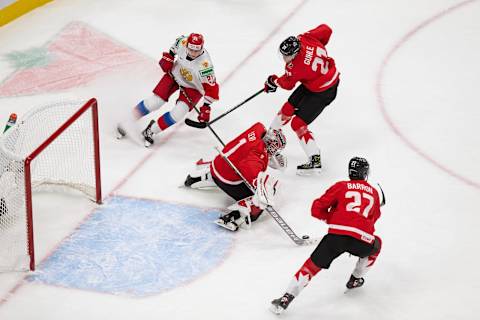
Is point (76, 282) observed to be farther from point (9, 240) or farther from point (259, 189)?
point (259, 189)

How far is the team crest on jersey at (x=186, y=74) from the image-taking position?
20.4 feet

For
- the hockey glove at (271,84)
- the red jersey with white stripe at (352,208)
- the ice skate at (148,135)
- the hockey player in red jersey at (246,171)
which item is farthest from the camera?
the ice skate at (148,135)

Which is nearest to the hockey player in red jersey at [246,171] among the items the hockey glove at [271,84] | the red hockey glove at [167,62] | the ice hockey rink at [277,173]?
the ice hockey rink at [277,173]

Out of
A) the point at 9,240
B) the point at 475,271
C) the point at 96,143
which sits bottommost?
the point at 9,240

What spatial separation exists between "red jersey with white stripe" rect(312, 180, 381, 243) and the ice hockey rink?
523 millimetres

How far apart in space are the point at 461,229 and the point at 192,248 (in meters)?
1.58

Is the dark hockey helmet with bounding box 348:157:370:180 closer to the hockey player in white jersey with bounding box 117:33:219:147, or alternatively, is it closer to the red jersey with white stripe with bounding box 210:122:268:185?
the red jersey with white stripe with bounding box 210:122:268:185

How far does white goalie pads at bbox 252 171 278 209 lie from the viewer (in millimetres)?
5371

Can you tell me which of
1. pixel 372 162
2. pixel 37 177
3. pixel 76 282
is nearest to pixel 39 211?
pixel 37 177

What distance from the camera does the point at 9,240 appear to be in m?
5.22

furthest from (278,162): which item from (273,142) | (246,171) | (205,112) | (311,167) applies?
(205,112)

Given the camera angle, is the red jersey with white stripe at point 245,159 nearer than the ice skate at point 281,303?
No

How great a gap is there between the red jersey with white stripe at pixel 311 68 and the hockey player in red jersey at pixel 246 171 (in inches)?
14.9

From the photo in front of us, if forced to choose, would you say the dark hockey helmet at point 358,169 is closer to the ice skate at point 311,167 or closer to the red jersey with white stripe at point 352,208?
the red jersey with white stripe at point 352,208
